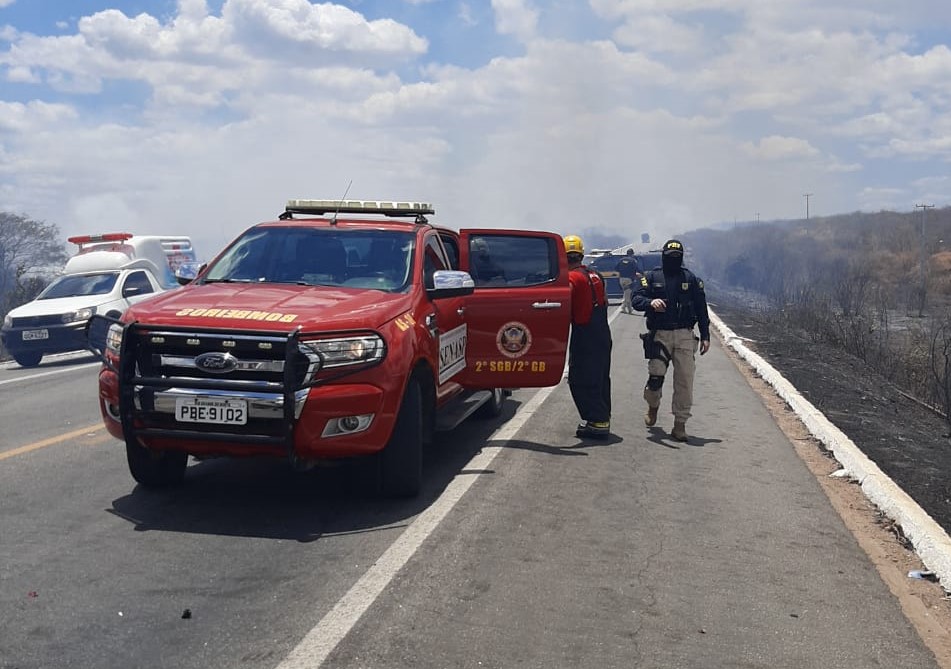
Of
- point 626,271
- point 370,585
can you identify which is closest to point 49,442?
point 370,585

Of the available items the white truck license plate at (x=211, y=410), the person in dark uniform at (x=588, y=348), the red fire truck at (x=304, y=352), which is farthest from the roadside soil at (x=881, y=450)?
A: the white truck license plate at (x=211, y=410)

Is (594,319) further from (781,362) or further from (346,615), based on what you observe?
(781,362)

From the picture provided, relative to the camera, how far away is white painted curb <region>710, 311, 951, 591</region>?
6.29 metres

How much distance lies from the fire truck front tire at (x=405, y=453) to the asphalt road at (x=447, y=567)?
15 cm

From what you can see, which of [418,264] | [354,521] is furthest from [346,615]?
[418,264]

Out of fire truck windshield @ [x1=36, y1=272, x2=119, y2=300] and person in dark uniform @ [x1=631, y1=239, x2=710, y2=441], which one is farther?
fire truck windshield @ [x1=36, y1=272, x2=119, y2=300]

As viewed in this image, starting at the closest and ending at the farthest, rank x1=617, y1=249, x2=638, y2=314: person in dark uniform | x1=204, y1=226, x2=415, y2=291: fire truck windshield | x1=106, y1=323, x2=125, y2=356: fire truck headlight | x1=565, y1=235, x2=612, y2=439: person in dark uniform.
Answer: x1=106, y1=323, x2=125, y2=356: fire truck headlight → x1=204, y1=226, x2=415, y2=291: fire truck windshield → x1=565, y1=235, x2=612, y2=439: person in dark uniform → x1=617, y1=249, x2=638, y2=314: person in dark uniform

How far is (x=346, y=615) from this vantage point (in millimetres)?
4867

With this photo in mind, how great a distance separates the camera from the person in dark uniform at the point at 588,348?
32.0ft

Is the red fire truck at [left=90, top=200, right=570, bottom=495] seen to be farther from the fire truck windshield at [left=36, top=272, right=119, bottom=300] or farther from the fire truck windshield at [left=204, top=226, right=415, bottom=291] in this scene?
the fire truck windshield at [left=36, top=272, right=119, bottom=300]

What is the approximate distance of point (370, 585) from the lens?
17.5 ft

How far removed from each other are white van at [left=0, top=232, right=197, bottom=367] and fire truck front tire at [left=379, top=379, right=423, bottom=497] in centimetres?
1017

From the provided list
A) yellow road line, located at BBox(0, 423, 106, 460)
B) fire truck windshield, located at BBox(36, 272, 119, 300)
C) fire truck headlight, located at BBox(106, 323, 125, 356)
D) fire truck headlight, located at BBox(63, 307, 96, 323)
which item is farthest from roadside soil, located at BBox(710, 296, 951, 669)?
fire truck windshield, located at BBox(36, 272, 119, 300)

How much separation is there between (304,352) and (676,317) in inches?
192
